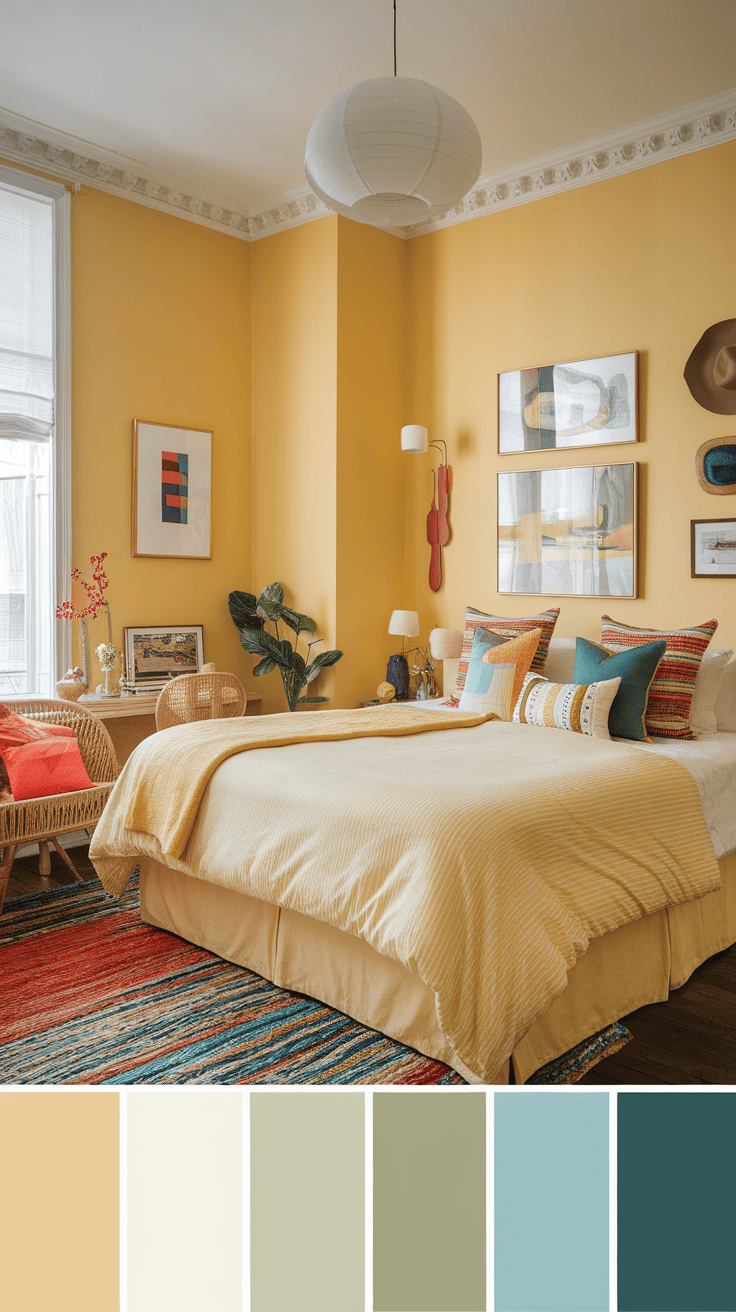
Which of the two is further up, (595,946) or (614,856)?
(614,856)

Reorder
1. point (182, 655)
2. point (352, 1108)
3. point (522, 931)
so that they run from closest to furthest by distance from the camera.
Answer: point (352, 1108) < point (522, 931) < point (182, 655)

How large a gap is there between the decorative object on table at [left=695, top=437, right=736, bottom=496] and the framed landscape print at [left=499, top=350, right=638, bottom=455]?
377mm

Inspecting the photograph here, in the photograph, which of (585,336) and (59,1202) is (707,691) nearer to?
(585,336)

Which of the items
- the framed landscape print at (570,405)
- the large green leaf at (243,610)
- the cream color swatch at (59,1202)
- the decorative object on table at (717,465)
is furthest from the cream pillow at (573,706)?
the cream color swatch at (59,1202)

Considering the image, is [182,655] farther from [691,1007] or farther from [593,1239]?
[593,1239]

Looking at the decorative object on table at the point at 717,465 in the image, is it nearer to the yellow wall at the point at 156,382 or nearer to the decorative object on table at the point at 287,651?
the decorative object on table at the point at 287,651

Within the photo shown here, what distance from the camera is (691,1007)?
9.15 feet

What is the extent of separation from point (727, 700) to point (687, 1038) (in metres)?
→ 1.59

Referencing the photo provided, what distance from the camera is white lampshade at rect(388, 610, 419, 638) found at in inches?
202

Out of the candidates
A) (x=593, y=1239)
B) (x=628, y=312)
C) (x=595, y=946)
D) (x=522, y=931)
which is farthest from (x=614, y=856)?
(x=628, y=312)

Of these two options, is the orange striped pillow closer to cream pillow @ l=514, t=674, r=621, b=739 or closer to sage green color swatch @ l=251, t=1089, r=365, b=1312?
cream pillow @ l=514, t=674, r=621, b=739

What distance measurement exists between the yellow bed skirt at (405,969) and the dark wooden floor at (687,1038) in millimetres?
49

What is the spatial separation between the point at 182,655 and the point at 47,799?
5.90ft

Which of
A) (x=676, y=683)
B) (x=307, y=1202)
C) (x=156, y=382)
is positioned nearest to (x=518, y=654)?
(x=676, y=683)
